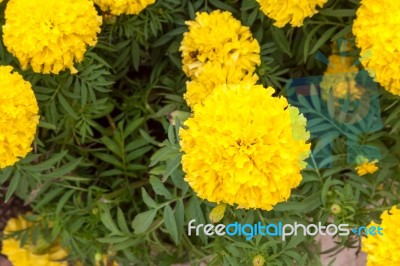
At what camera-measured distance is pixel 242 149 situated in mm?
991

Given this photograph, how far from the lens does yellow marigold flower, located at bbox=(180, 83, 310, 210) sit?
38.8 inches

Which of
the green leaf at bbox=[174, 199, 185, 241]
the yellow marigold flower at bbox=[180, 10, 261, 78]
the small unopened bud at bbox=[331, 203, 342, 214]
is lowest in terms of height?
the green leaf at bbox=[174, 199, 185, 241]

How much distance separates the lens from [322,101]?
149cm

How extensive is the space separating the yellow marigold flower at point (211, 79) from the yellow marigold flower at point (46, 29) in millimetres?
297

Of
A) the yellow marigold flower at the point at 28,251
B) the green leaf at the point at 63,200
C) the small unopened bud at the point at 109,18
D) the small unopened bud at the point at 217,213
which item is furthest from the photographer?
the yellow marigold flower at the point at 28,251

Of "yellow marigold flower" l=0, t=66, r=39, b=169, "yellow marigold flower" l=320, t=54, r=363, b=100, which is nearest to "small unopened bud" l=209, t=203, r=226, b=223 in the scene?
"yellow marigold flower" l=0, t=66, r=39, b=169

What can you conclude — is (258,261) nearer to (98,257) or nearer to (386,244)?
(386,244)

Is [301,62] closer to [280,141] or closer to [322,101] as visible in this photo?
[322,101]

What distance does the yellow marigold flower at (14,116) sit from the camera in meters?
1.13

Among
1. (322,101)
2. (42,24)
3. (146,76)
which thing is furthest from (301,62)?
(42,24)

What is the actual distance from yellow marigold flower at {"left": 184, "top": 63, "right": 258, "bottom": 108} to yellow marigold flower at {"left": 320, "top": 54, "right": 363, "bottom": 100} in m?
0.26

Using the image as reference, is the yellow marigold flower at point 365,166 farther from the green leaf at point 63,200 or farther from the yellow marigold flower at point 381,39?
the green leaf at point 63,200

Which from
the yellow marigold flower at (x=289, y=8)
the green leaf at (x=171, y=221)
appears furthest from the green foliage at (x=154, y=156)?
the yellow marigold flower at (x=289, y=8)

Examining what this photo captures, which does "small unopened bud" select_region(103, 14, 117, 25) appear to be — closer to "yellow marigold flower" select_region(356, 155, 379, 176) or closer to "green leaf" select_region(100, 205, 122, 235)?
"green leaf" select_region(100, 205, 122, 235)
